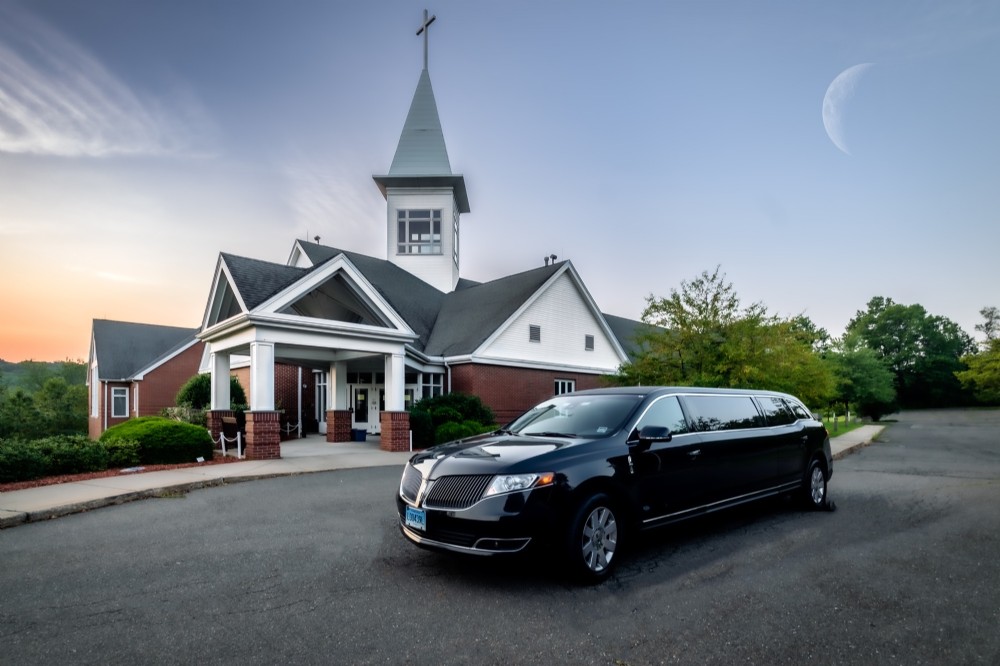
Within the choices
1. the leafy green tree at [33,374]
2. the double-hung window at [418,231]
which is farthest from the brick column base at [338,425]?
the leafy green tree at [33,374]

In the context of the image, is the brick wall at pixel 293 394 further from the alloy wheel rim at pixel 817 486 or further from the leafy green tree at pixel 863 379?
the leafy green tree at pixel 863 379

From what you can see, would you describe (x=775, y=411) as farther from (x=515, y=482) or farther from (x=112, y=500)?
(x=112, y=500)

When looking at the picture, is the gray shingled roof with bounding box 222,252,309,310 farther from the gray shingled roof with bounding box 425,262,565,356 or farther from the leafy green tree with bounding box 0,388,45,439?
the leafy green tree with bounding box 0,388,45,439

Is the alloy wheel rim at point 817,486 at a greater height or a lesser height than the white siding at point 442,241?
lesser

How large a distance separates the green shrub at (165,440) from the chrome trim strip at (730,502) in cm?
1227

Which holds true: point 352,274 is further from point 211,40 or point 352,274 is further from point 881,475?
point 881,475

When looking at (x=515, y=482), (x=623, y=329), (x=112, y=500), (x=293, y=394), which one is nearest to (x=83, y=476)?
(x=112, y=500)

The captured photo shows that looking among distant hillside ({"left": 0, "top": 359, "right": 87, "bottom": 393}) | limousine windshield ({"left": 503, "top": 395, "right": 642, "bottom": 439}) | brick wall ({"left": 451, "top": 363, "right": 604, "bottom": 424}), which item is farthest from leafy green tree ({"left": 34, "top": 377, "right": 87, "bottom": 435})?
limousine windshield ({"left": 503, "top": 395, "right": 642, "bottom": 439})

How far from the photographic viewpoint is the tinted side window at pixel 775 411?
766 centimetres

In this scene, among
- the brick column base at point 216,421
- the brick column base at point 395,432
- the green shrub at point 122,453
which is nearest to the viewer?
the green shrub at point 122,453

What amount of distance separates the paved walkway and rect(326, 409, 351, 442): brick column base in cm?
336

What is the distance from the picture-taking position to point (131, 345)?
34875 millimetres

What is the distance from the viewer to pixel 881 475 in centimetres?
1191

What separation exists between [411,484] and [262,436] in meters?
10.5
